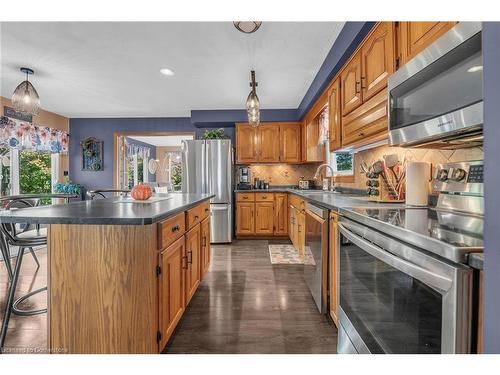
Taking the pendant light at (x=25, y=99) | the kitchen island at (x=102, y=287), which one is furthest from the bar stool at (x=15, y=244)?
the pendant light at (x=25, y=99)

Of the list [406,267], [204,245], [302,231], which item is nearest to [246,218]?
[302,231]

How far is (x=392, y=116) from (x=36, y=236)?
2.66 meters

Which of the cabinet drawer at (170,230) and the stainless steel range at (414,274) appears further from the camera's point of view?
the cabinet drawer at (170,230)

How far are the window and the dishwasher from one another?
1280mm

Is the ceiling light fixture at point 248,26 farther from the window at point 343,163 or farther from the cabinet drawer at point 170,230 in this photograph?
the window at point 343,163

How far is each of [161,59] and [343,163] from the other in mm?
2668

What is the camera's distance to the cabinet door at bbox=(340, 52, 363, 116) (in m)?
2.21

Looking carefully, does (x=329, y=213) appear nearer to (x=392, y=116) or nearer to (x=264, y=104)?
(x=392, y=116)

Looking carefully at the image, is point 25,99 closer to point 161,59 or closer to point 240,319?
point 161,59

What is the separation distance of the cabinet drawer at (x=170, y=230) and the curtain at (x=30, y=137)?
4.32 meters

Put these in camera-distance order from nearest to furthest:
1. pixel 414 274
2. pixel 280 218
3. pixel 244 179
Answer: pixel 414 274 < pixel 280 218 < pixel 244 179

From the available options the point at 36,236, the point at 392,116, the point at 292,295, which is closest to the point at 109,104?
the point at 36,236

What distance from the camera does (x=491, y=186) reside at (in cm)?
58

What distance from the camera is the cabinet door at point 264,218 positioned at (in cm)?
469
